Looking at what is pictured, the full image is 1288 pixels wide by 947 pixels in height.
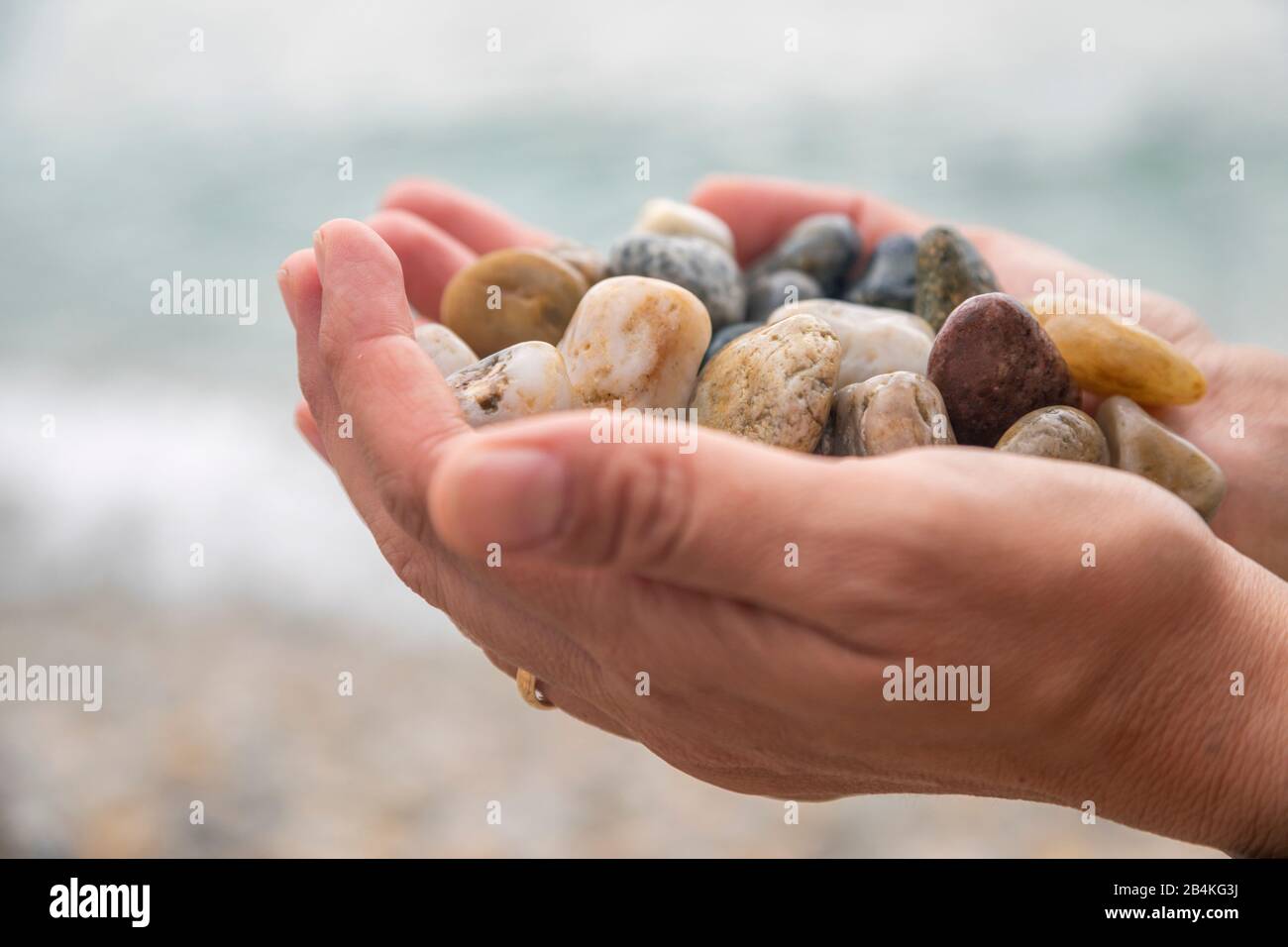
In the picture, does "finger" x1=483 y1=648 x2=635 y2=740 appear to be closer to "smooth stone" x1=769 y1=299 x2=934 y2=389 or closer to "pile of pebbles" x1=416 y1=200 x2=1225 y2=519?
"pile of pebbles" x1=416 y1=200 x2=1225 y2=519

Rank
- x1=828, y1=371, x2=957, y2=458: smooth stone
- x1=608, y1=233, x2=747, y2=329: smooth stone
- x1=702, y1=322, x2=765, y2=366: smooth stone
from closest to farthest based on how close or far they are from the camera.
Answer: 1. x1=828, y1=371, x2=957, y2=458: smooth stone
2. x1=702, y1=322, x2=765, y2=366: smooth stone
3. x1=608, y1=233, x2=747, y2=329: smooth stone

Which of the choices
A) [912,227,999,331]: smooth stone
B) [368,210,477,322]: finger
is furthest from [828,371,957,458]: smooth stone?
[368,210,477,322]: finger

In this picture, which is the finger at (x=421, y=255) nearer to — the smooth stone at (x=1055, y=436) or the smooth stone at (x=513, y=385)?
the smooth stone at (x=513, y=385)

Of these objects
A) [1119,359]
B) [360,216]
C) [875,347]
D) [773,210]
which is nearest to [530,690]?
[875,347]

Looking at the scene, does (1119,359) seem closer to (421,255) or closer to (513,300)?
(513,300)
